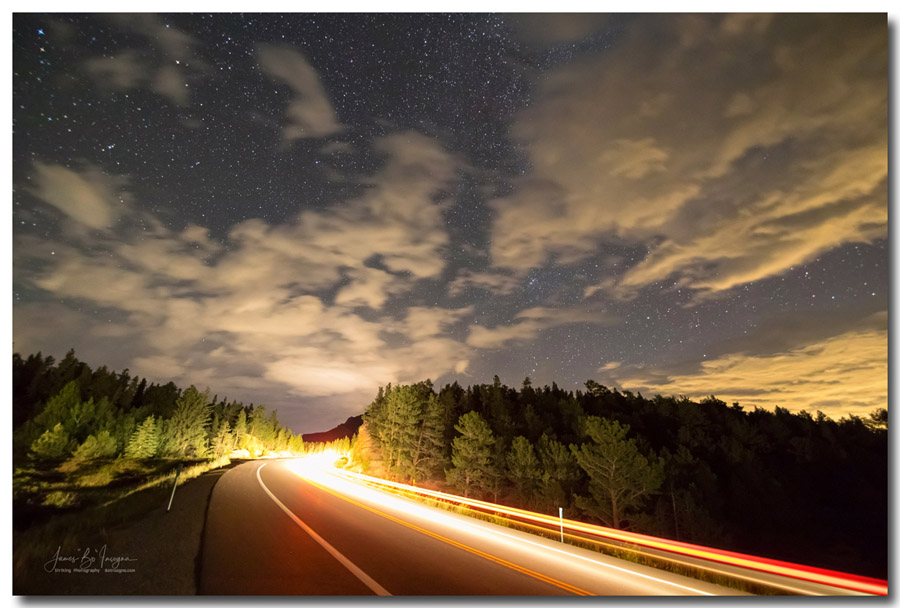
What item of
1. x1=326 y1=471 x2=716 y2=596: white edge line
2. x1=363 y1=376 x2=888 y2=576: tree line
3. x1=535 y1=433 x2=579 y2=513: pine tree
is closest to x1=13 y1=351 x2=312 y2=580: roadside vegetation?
x1=326 y1=471 x2=716 y2=596: white edge line

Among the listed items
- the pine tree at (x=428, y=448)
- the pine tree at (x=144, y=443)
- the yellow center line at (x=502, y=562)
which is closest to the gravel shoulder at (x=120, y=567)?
the yellow center line at (x=502, y=562)

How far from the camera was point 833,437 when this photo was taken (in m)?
66.6

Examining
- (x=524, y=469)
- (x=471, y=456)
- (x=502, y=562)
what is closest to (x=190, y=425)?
(x=471, y=456)

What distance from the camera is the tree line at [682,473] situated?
4491 centimetres

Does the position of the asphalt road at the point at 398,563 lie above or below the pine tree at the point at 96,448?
above

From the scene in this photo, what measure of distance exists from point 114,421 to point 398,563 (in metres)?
92.3

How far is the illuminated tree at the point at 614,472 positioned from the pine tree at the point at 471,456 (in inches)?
492

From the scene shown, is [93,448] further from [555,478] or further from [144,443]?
[555,478]

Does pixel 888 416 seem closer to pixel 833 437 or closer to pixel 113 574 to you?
pixel 113 574

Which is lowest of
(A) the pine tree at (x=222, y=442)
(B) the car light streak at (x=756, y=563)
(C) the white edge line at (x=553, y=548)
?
(A) the pine tree at (x=222, y=442)

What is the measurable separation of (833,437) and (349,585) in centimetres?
9196

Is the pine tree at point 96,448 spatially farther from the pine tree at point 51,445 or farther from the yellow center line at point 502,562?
the yellow center line at point 502,562

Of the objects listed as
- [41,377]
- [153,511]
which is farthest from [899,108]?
[41,377]

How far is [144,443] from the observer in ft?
241
